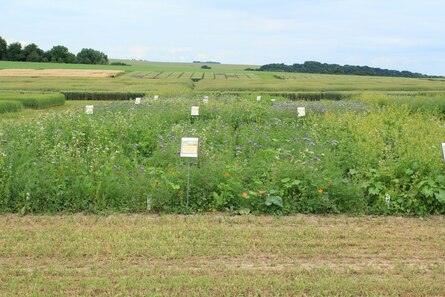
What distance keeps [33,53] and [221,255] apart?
106m

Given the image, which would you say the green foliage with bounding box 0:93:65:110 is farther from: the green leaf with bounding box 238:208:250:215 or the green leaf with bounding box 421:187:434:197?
the green leaf with bounding box 421:187:434:197

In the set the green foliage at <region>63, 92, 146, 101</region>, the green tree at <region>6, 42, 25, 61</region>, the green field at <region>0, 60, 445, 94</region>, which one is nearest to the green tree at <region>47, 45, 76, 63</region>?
the green tree at <region>6, 42, 25, 61</region>

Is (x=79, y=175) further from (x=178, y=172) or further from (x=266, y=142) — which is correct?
(x=266, y=142)

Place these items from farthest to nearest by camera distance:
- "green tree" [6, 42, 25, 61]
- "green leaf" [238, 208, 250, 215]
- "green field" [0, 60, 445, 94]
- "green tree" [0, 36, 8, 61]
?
"green tree" [6, 42, 25, 61] → "green tree" [0, 36, 8, 61] → "green field" [0, 60, 445, 94] → "green leaf" [238, 208, 250, 215]

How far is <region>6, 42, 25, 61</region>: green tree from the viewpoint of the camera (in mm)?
99750

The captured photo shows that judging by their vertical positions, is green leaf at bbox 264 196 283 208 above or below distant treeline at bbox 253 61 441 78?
below

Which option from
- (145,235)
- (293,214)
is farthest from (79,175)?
(293,214)

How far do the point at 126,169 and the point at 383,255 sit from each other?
4629mm

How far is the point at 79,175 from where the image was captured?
757 cm

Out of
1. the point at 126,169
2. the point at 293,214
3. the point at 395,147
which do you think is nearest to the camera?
the point at 293,214

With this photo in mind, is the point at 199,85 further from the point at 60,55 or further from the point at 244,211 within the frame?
the point at 60,55

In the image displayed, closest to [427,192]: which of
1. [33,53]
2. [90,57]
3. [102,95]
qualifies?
[102,95]

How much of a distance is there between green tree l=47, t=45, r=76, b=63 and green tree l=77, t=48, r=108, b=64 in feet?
9.26

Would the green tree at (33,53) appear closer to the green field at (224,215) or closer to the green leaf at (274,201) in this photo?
the green field at (224,215)
